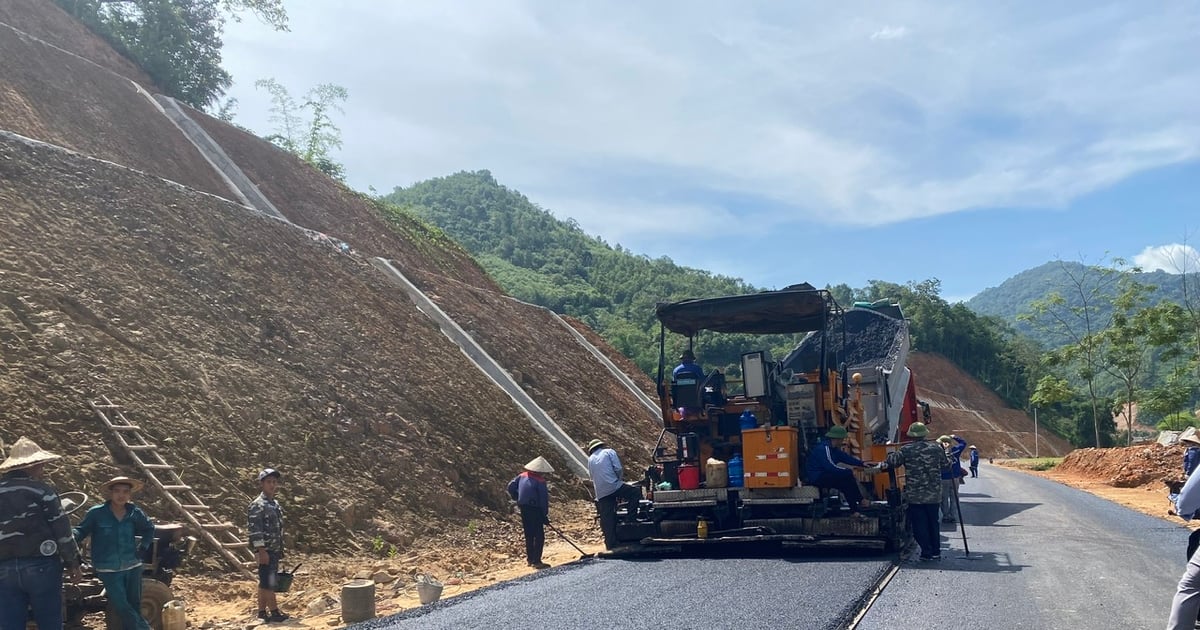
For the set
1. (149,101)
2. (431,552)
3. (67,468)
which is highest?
(149,101)

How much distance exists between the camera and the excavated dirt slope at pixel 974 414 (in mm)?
60409

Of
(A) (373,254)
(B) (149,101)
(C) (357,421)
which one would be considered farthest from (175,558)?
(B) (149,101)

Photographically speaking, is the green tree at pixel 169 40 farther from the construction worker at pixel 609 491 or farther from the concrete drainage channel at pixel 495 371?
the construction worker at pixel 609 491

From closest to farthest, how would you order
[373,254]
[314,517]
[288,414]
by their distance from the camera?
[314,517]
[288,414]
[373,254]

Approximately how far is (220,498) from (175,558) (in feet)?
7.88

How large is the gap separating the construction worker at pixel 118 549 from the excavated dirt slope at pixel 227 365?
7.85 ft

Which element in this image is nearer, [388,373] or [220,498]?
[220,498]

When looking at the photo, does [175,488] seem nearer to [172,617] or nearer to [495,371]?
[172,617]

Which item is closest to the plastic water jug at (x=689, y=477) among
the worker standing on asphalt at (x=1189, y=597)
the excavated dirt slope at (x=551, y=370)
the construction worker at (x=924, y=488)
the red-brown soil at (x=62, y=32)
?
the construction worker at (x=924, y=488)

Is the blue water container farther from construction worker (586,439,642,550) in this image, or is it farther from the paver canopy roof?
the paver canopy roof

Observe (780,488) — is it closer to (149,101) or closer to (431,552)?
(431,552)

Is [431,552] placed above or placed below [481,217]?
below

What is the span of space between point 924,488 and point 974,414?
203ft

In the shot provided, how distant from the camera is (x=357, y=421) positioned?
12.4m
